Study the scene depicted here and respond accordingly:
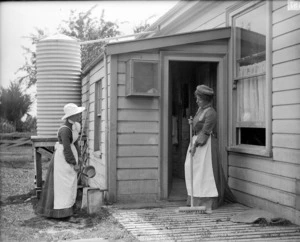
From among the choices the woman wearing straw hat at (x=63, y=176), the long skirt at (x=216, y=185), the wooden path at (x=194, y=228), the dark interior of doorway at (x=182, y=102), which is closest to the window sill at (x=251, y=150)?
the long skirt at (x=216, y=185)

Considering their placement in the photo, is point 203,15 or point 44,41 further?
point 44,41

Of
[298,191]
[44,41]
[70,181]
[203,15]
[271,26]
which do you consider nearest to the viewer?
[298,191]

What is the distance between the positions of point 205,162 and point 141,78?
5.40 ft

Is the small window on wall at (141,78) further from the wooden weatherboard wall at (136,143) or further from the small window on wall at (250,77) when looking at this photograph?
the small window on wall at (250,77)

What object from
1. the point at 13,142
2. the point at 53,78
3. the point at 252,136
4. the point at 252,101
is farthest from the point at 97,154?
the point at 13,142

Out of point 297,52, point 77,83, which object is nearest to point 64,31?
point 77,83

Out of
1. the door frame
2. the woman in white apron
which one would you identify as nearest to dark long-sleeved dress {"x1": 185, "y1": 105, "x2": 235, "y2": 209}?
the woman in white apron

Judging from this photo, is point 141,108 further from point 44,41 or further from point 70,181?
point 44,41

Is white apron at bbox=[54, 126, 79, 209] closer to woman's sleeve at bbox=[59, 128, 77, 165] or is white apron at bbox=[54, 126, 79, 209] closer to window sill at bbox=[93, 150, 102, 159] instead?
woman's sleeve at bbox=[59, 128, 77, 165]

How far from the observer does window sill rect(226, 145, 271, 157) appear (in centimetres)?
631

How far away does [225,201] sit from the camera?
7.36m

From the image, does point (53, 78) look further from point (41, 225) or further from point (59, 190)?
point (41, 225)

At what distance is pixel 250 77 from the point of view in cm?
695

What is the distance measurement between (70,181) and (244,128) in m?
2.76
